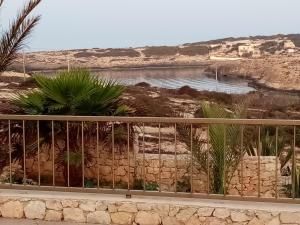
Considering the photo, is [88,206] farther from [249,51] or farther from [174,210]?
[249,51]

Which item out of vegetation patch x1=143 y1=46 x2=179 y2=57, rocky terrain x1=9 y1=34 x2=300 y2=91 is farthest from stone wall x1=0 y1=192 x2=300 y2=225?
vegetation patch x1=143 y1=46 x2=179 y2=57

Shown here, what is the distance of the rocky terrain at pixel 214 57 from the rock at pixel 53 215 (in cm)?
7551

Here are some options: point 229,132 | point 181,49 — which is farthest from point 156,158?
point 181,49

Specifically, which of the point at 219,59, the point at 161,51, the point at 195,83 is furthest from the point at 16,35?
the point at 161,51

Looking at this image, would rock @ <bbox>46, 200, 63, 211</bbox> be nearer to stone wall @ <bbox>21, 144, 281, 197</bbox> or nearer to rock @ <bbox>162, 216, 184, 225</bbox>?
rock @ <bbox>162, 216, 184, 225</bbox>

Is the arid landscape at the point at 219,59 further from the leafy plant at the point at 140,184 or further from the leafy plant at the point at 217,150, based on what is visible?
the leafy plant at the point at 217,150

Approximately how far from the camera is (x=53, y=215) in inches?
231

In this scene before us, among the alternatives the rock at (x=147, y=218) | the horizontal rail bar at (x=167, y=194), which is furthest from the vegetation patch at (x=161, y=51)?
the rock at (x=147, y=218)

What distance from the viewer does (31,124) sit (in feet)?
27.5

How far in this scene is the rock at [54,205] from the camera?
5840mm

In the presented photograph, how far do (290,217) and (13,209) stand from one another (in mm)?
2937

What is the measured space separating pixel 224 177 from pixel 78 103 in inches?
105

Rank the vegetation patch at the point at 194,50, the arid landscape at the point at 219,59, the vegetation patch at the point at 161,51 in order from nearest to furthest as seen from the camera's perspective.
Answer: the arid landscape at the point at 219,59
the vegetation patch at the point at 194,50
the vegetation patch at the point at 161,51

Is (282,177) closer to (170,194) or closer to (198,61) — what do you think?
(170,194)
